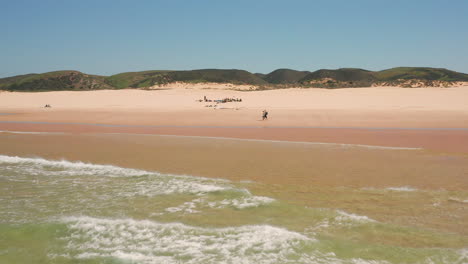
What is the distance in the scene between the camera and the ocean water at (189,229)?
5023mm

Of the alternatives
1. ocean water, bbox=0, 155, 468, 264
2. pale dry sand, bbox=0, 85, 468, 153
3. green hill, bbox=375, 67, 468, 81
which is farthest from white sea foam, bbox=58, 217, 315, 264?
green hill, bbox=375, 67, 468, 81

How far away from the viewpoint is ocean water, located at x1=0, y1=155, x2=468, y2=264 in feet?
16.5

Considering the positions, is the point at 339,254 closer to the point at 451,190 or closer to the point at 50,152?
the point at 451,190

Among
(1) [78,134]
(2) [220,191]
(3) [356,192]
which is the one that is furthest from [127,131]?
(3) [356,192]

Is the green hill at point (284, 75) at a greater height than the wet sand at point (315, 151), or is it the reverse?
the green hill at point (284, 75)

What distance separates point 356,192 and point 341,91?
35.6 metres

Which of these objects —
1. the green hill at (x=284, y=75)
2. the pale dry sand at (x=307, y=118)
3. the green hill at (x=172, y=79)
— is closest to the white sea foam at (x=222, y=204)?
the pale dry sand at (x=307, y=118)

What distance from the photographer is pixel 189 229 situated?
5918mm

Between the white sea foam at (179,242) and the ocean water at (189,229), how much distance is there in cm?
1

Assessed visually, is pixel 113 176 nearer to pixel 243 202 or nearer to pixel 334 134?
pixel 243 202

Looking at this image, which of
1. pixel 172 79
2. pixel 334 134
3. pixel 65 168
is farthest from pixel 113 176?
pixel 172 79

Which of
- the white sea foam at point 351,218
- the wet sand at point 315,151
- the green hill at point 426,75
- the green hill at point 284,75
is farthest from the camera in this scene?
the green hill at point 284,75

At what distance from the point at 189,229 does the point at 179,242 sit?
0.47 m

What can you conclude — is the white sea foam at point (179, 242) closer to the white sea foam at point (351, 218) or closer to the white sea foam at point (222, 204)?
the white sea foam at point (222, 204)
